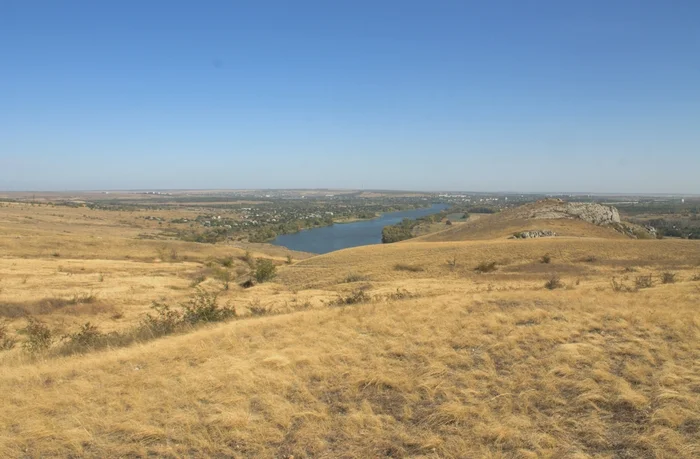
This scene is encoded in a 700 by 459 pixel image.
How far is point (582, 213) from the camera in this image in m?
53.6

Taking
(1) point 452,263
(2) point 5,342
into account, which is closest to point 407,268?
(1) point 452,263

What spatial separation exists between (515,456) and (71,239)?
209ft

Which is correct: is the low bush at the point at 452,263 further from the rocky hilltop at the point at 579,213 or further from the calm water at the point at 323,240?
the calm water at the point at 323,240

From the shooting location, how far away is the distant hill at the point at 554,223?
46.0 metres

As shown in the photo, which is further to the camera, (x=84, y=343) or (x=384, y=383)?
(x=84, y=343)

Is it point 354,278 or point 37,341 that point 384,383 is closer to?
point 37,341

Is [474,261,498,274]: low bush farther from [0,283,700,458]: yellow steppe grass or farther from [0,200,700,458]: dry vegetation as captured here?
[0,283,700,458]: yellow steppe grass

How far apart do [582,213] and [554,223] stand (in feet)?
23.0

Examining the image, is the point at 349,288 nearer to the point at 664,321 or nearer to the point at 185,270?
the point at 664,321

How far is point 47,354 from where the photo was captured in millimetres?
9789

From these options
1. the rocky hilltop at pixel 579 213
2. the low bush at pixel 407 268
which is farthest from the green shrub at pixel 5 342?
the rocky hilltop at pixel 579 213

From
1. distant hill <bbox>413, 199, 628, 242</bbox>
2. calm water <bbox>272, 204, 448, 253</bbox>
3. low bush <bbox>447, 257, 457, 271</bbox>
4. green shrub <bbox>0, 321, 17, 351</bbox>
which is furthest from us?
calm water <bbox>272, 204, 448, 253</bbox>

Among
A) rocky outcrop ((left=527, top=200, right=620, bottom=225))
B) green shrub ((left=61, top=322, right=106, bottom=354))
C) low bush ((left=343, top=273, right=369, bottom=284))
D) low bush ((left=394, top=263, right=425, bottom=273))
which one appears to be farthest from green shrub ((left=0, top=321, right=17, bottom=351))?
rocky outcrop ((left=527, top=200, right=620, bottom=225))

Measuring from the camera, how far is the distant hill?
46.0m
